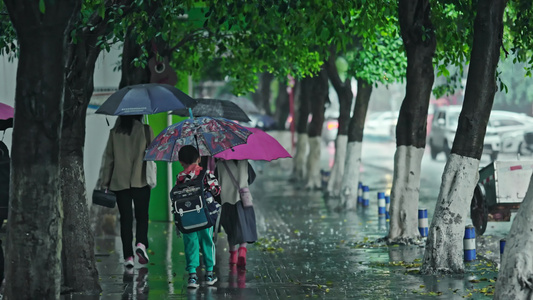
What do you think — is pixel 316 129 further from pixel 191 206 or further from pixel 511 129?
pixel 191 206

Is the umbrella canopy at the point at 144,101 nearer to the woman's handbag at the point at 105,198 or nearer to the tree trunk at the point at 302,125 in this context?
the woman's handbag at the point at 105,198

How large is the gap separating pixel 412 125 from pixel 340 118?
33.9 ft

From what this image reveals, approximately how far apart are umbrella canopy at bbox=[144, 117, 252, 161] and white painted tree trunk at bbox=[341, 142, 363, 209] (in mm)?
10395

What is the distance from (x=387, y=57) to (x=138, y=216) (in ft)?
33.1

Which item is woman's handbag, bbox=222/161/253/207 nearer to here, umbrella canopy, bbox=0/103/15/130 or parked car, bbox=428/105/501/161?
umbrella canopy, bbox=0/103/15/130

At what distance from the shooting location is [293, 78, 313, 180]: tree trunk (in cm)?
3025

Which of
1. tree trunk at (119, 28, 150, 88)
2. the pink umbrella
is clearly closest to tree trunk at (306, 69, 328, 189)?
tree trunk at (119, 28, 150, 88)

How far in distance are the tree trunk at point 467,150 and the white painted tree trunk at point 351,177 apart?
995 centimetres

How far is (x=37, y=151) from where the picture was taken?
25.3 feet

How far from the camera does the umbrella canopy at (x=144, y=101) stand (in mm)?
11422

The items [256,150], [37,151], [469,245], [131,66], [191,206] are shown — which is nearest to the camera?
[37,151]

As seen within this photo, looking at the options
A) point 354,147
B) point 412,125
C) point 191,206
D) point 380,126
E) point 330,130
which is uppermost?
point 380,126

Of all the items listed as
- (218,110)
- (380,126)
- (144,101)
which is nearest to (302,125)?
(218,110)

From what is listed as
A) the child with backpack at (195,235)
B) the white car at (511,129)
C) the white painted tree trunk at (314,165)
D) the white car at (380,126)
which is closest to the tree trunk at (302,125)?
the white painted tree trunk at (314,165)
